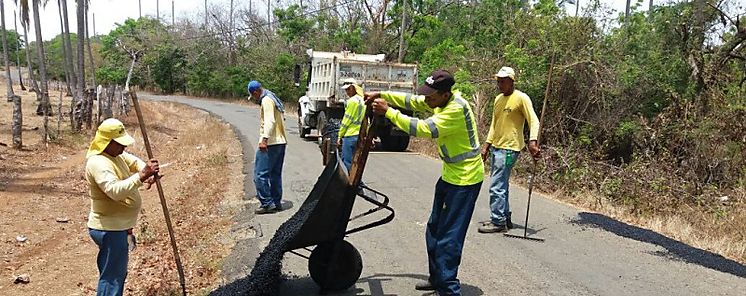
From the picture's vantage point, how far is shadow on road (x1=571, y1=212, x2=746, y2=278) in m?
5.79

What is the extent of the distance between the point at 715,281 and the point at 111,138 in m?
5.07

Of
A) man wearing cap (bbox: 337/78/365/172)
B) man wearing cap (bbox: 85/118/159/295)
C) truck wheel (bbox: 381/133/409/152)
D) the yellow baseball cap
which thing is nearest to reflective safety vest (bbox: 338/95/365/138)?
man wearing cap (bbox: 337/78/365/172)

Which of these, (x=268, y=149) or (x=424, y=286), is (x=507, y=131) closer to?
(x=424, y=286)

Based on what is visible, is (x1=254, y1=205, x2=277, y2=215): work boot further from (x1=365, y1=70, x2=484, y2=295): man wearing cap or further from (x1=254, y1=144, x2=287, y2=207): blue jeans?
(x1=365, y1=70, x2=484, y2=295): man wearing cap

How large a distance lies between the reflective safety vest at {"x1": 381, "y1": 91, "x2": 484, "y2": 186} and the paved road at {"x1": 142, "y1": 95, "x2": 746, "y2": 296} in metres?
1.11

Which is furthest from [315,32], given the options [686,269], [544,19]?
[686,269]

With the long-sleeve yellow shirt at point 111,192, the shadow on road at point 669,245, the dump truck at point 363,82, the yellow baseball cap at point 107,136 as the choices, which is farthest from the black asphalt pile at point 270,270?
the dump truck at point 363,82

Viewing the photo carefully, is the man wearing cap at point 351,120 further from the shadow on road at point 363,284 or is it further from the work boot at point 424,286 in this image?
the work boot at point 424,286

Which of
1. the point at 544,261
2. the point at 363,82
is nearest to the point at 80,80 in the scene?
the point at 363,82

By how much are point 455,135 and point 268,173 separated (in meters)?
3.80

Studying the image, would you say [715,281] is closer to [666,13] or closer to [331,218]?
[331,218]

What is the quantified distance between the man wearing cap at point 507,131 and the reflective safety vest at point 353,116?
1.93 meters

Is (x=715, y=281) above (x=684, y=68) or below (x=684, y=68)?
below

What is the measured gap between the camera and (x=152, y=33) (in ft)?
198
